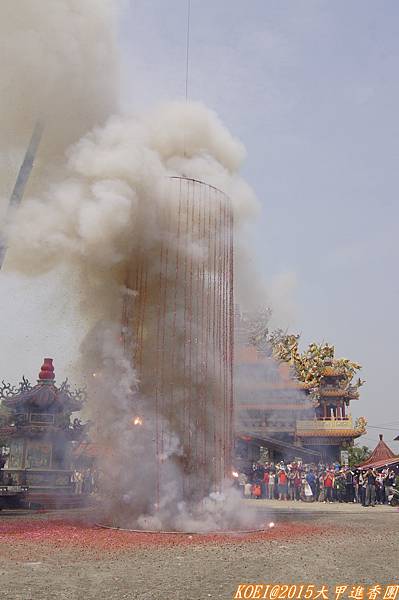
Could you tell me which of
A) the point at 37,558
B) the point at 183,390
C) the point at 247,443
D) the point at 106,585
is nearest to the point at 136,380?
the point at 183,390

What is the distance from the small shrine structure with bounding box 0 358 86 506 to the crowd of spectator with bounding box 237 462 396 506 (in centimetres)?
931

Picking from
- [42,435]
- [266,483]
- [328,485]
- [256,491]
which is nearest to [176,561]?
[42,435]

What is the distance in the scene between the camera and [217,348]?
18.5 m

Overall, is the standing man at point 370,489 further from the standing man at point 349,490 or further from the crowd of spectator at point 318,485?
the standing man at point 349,490

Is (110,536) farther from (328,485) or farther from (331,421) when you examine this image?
(331,421)

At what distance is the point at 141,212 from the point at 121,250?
4.44 feet

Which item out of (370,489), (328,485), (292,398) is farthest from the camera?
(292,398)

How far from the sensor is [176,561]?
11031mm

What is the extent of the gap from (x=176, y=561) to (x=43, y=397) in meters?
19.5

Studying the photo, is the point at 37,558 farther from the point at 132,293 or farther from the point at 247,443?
the point at 247,443

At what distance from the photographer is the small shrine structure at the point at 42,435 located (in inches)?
1073

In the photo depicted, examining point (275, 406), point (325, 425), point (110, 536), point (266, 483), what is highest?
point (275, 406)

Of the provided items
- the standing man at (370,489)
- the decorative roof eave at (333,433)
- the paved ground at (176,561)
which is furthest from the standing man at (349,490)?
the decorative roof eave at (333,433)

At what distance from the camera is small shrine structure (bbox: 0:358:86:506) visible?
2727 cm
